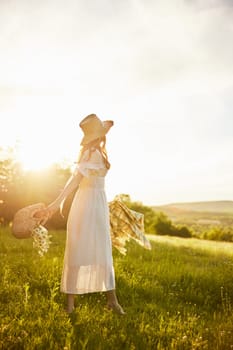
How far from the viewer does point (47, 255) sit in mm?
10766

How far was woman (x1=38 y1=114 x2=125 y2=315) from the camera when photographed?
638 centimetres

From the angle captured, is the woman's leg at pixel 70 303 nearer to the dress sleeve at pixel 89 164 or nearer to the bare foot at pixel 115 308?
the bare foot at pixel 115 308

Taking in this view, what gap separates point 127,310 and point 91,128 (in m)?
2.84

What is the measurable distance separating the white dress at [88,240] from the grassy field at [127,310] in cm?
37

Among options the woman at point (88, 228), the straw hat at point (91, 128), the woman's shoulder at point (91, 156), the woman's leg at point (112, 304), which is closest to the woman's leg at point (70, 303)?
the woman at point (88, 228)

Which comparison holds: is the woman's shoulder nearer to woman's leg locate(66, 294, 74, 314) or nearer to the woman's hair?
the woman's hair

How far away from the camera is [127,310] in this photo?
6.73 meters

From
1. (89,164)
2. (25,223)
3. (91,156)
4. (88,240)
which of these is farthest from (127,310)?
(91,156)

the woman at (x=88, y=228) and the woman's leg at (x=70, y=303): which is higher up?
the woman at (x=88, y=228)

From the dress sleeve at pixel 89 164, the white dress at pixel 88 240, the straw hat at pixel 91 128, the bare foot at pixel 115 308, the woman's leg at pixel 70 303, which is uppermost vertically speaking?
the straw hat at pixel 91 128

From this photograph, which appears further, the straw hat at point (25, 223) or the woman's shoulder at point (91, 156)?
the woman's shoulder at point (91, 156)

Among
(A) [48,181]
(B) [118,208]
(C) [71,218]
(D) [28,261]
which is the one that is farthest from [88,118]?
Result: (A) [48,181]

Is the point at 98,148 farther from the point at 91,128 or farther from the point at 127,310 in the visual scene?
the point at 127,310

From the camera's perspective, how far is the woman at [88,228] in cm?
638
